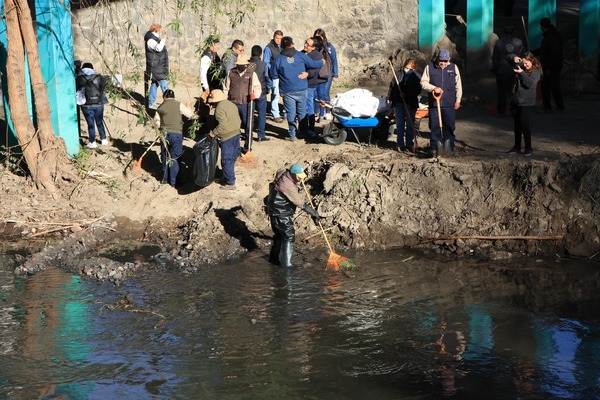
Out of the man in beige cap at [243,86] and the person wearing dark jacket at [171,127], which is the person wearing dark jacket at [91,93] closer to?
the person wearing dark jacket at [171,127]

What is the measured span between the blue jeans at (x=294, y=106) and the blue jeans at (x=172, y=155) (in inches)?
86.8

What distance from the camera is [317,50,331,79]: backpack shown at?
17109 millimetres

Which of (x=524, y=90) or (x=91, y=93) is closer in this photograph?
(x=524, y=90)

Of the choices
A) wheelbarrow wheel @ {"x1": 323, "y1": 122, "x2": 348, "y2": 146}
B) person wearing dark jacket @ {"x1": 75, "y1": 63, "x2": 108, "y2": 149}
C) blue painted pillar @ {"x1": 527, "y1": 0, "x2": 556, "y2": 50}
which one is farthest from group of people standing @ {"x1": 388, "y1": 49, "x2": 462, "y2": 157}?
blue painted pillar @ {"x1": 527, "y1": 0, "x2": 556, "y2": 50}

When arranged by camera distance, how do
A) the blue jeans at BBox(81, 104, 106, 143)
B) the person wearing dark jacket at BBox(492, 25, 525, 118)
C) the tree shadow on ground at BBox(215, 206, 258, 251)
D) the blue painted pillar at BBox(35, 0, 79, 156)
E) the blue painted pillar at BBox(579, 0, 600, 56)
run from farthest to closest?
1. the blue painted pillar at BBox(579, 0, 600, 56)
2. the person wearing dark jacket at BBox(492, 25, 525, 118)
3. the blue jeans at BBox(81, 104, 106, 143)
4. the blue painted pillar at BBox(35, 0, 79, 156)
5. the tree shadow on ground at BBox(215, 206, 258, 251)

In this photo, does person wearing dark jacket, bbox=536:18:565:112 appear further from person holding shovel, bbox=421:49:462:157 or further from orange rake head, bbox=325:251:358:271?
orange rake head, bbox=325:251:358:271

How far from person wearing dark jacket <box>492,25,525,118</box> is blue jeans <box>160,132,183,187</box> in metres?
6.64

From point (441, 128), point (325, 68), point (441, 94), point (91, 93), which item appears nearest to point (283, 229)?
point (441, 128)

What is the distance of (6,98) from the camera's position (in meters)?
16.4

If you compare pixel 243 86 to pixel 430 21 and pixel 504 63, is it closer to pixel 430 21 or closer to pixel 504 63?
pixel 504 63

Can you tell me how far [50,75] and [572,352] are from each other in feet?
33.5

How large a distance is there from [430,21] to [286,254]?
9.83 m

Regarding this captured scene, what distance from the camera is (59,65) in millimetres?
15766

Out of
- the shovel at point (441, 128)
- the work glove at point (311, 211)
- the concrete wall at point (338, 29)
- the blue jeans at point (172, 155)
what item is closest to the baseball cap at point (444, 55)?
the shovel at point (441, 128)
